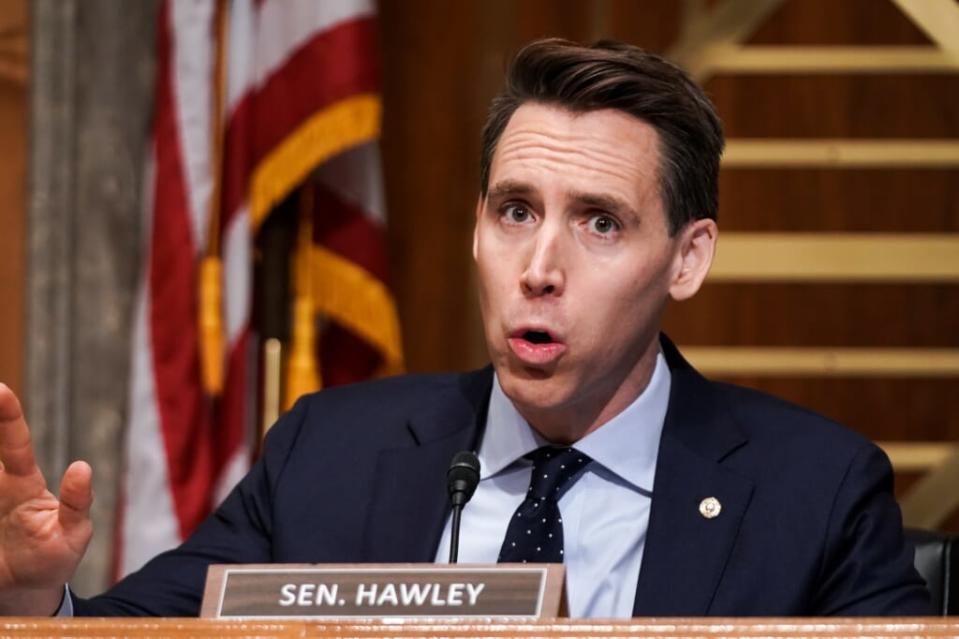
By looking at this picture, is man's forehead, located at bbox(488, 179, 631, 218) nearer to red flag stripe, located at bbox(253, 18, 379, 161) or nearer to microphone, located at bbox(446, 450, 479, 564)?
microphone, located at bbox(446, 450, 479, 564)

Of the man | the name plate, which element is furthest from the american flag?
the name plate

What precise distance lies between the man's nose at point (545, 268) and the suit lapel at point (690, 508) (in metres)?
0.31

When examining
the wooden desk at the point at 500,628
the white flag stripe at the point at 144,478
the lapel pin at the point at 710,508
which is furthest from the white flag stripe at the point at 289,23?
the wooden desk at the point at 500,628

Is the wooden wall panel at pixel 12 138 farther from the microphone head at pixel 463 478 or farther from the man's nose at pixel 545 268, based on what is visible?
the microphone head at pixel 463 478

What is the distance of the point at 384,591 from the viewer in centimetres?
148

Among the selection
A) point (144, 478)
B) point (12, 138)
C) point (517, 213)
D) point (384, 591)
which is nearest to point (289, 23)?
point (12, 138)

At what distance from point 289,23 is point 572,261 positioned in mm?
1709

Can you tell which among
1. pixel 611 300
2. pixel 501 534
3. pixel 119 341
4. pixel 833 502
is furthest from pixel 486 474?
pixel 119 341

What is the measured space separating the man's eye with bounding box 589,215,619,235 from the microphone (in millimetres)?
398

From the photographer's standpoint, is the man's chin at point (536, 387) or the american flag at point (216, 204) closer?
the man's chin at point (536, 387)

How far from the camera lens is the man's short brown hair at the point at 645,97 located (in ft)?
6.88

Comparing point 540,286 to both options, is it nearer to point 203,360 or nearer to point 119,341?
point 203,360

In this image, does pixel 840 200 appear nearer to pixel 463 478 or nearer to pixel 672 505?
pixel 672 505

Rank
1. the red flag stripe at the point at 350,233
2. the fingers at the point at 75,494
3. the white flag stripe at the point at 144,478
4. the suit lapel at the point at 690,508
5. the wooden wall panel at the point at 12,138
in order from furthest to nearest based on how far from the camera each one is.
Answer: the wooden wall panel at the point at 12,138
the red flag stripe at the point at 350,233
the white flag stripe at the point at 144,478
the suit lapel at the point at 690,508
the fingers at the point at 75,494
